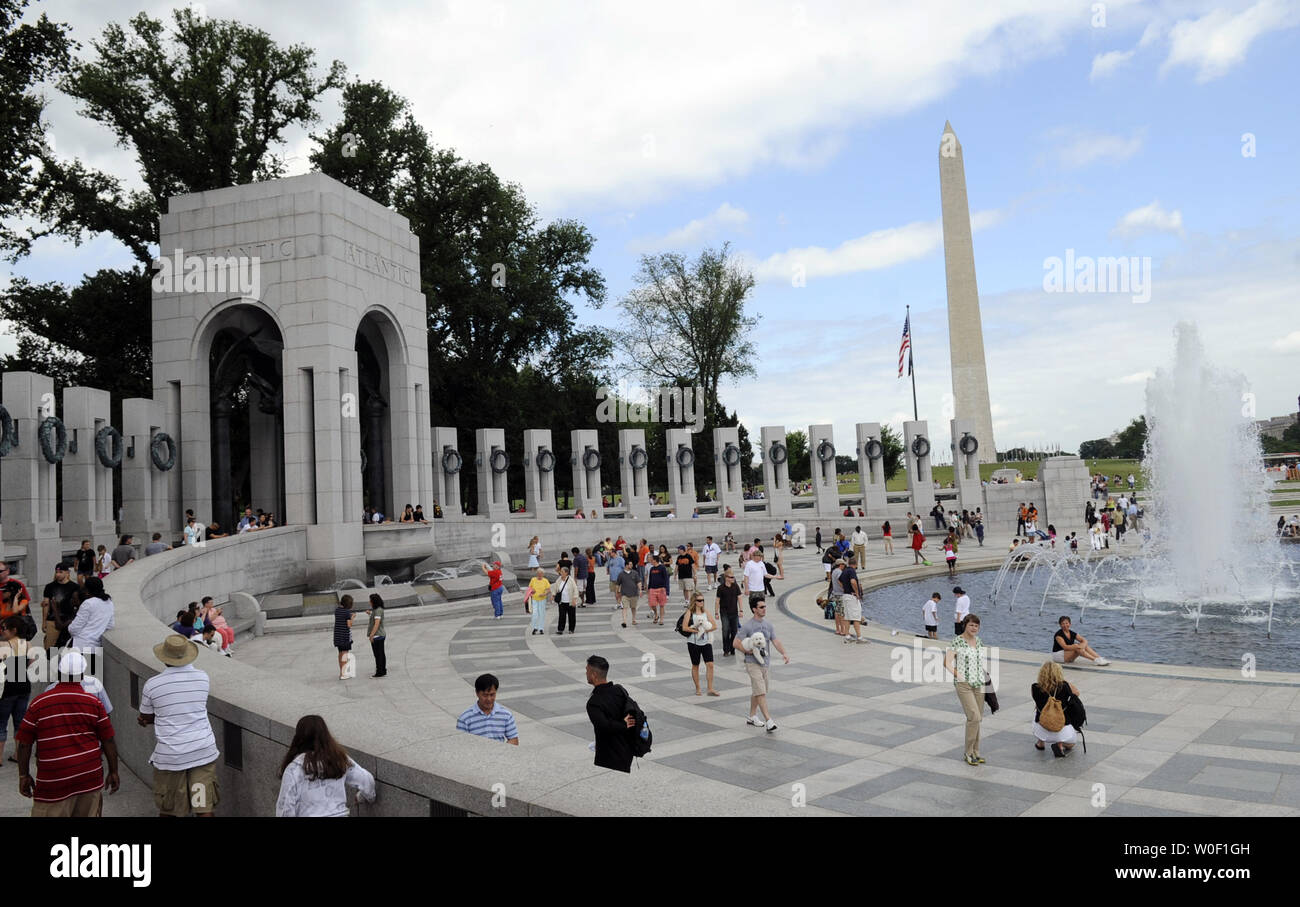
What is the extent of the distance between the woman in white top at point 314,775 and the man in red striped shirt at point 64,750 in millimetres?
1866

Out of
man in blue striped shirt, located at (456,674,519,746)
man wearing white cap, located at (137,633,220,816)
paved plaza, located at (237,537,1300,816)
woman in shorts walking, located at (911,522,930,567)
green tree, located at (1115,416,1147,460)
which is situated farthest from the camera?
green tree, located at (1115,416,1147,460)

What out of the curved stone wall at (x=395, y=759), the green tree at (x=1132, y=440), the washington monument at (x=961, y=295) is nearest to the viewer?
the curved stone wall at (x=395, y=759)

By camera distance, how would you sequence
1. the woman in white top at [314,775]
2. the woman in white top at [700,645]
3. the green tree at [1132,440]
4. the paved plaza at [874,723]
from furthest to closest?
1. the green tree at [1132,440]
2. the woman in white top at [700,645]
3. the paved plaza at [874,723]
4. the woman in white top at [314,775]

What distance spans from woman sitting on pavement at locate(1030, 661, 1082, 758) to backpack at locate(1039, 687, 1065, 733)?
21mm

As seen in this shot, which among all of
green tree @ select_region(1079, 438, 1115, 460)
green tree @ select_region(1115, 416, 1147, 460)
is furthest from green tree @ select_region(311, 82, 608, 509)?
green tree @ select_region(1079, 438, 1115, 460)

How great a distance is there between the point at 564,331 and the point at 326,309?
25163 millimetres

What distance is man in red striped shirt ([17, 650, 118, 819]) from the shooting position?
5.50 m

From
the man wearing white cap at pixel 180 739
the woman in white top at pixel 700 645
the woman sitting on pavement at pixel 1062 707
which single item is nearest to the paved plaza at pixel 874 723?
the woman sitting on pavement at pixel 1062 707

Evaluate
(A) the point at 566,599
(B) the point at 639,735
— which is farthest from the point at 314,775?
(A) the point at 566,599

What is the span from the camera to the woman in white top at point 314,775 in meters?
4.71

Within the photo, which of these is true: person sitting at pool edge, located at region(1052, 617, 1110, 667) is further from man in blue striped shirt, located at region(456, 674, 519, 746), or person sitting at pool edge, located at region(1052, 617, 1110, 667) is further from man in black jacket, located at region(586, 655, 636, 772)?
man in blue striped shirt, located at region(456, 674, 519, 746)

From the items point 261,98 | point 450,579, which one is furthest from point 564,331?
point 450,579

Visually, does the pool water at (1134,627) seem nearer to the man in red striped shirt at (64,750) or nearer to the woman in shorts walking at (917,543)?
the woman in shorts walking at (917,543)

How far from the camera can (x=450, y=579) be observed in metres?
23.6
